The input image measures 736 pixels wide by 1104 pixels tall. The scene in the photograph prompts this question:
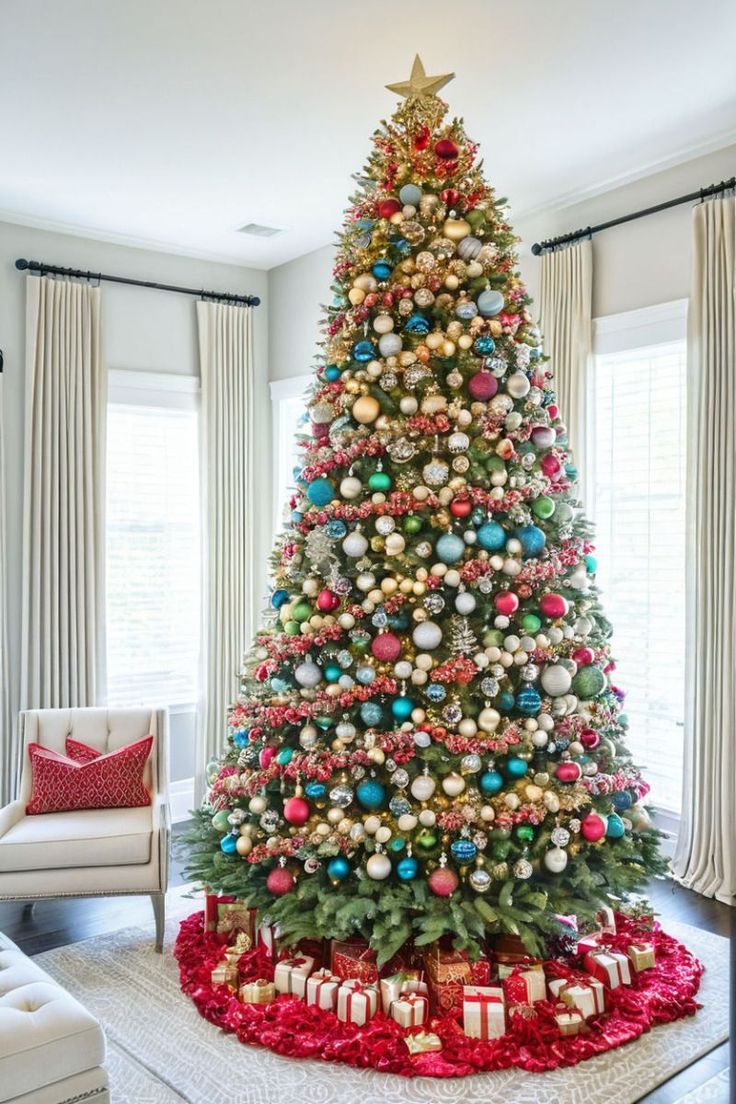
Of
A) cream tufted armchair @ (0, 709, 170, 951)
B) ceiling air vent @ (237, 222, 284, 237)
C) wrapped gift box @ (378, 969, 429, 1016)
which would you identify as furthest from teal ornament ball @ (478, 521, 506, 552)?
ceiling air vent @ (237, 222, 284, 237)

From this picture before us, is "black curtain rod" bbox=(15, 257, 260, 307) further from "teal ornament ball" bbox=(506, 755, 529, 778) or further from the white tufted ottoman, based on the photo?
the white tufted ottoman

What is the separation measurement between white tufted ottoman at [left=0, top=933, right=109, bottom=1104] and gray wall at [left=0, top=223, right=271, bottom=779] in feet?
9.66

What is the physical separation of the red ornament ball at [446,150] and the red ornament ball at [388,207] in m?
0.22

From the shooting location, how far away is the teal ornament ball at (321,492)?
3.19 metres

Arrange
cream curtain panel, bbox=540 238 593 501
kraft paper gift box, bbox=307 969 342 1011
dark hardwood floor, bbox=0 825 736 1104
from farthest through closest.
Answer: cream curtain panel, bbox=540 238 593 501, dark hardwood floor, bbox=0 825 736 1104, kraft paper gift box, bbox=307 969 342 1011

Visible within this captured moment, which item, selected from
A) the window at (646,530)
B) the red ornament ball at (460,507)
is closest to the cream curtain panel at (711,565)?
the window at (646,530)

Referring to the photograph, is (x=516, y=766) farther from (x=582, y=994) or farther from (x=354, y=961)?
(x=354, y=961)

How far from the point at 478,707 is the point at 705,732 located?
1.39 m

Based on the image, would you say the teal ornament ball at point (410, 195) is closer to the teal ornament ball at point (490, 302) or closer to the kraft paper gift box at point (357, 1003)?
the teal ornament ball at point (490, 302)

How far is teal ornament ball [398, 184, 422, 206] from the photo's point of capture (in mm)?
3127

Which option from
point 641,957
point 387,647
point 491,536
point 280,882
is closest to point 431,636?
point 387,647

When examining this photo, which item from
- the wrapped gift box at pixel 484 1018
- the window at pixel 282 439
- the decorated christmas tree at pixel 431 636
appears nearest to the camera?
the wrapped gift box at pixel 484 1018

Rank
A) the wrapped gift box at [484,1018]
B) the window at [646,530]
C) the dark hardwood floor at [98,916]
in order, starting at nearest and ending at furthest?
the wrapped gift box at [484,1018], the dark hardwood floor at [98,916], the window at [646,530]

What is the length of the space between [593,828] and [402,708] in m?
0.75
